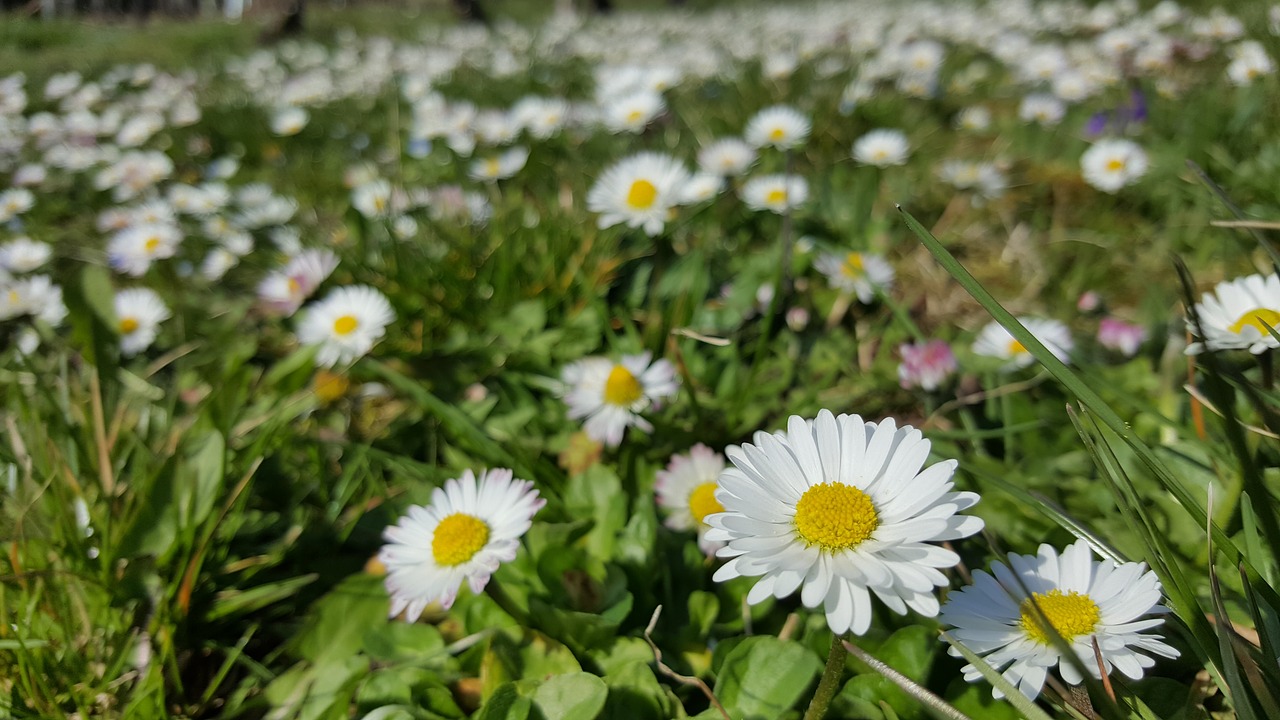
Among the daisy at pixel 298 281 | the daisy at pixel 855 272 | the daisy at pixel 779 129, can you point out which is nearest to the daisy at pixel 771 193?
the daisy at pixel 779 129

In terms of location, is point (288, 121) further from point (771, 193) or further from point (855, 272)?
point (855, 272)

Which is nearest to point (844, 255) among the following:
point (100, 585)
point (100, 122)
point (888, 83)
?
point (100, 585)

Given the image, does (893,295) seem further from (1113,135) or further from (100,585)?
(100,585)

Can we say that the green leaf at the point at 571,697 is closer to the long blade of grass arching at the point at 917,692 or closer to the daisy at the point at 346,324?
the long blade of grass arching at the point at 917,692

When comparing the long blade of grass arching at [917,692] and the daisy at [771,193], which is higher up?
the long blade of grass arching at [917,692]

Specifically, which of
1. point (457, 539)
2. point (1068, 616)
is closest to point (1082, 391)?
point (1068, 616)

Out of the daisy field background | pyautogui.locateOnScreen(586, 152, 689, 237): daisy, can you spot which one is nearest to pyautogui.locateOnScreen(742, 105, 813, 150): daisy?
the daisy field background
